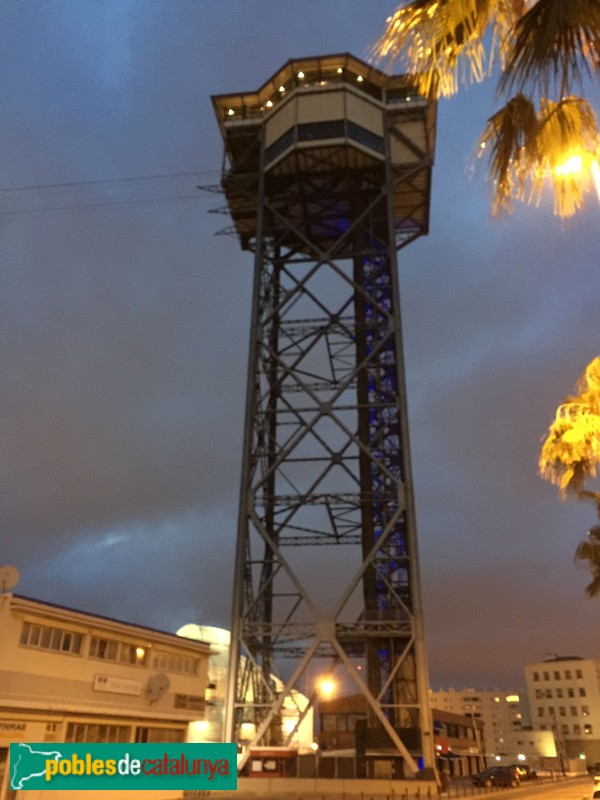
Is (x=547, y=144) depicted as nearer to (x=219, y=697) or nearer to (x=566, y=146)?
(x=566, y=146)

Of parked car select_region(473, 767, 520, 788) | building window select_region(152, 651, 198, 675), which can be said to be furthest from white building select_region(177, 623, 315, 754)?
parked car select_region(473, 767, 520, 788)

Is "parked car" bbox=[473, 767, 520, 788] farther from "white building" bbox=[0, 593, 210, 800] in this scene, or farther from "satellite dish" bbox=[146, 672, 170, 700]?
"satellite dish" bbox=[146, 672, 170, 700]

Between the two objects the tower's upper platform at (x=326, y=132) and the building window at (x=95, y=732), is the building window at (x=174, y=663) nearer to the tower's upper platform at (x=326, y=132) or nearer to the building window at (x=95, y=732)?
the building window at (x=95, y=732)

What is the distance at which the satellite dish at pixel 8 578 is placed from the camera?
21203 millimetres

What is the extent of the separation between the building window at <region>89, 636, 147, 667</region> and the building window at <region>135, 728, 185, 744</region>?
2.27 m

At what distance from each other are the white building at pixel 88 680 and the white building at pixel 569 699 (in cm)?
8415

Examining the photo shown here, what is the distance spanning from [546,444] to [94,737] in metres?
18.7

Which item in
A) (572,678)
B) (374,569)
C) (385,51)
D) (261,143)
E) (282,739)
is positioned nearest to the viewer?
(385,51)

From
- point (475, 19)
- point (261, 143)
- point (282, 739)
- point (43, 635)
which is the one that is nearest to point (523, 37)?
point (475, 19)

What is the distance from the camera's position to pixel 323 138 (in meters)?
39.5

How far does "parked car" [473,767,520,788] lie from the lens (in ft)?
134

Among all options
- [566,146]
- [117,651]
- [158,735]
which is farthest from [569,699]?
[566,146]

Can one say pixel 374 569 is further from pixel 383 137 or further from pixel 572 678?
pixel 572 678

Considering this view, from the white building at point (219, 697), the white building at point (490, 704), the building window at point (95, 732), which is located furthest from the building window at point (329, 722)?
the white building at point (490, 704)
